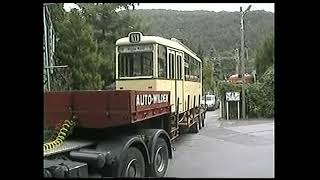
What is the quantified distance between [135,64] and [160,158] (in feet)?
11.0

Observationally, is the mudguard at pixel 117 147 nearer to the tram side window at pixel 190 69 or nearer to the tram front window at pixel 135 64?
the tram front window at pixel 135 64

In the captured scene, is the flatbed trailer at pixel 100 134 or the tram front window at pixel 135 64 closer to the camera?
the flatbed trailer at pixel 100 134

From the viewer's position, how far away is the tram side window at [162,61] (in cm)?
1006

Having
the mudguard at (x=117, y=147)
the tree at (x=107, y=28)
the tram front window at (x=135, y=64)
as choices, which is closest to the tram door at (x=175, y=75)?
the tram front window at (x=135, y=64)

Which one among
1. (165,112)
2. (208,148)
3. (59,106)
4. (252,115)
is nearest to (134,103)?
(59,106)

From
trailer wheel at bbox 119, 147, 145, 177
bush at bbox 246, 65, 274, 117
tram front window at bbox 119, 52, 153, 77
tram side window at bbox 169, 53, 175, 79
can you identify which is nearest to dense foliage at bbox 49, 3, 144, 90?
tram front window at bbox 119, 52, 153, 77

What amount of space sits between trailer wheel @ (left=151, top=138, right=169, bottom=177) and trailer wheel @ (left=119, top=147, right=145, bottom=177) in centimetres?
53

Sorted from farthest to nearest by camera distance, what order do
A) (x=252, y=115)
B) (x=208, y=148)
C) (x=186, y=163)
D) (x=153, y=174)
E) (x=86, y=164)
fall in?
(x=252, y=115) → (x=208, y=148) → (x=186, y=163) → (x=153, y=174) → (x=86, y=164)

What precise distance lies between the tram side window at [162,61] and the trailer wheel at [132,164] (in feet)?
13.1

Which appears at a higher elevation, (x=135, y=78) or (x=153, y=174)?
(x=135, y=78)

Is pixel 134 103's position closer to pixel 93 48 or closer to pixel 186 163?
pixel 186 163

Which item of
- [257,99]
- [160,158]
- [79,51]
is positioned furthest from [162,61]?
[257,99]

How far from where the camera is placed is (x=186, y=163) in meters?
8.35

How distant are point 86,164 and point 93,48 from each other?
806 cm
